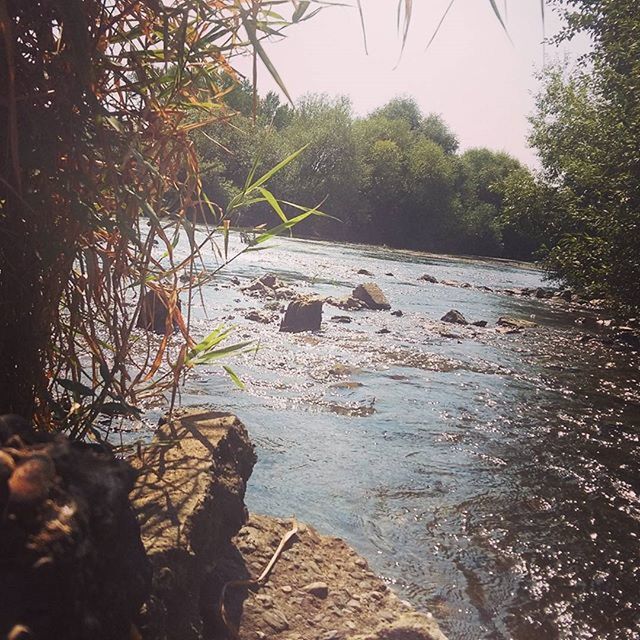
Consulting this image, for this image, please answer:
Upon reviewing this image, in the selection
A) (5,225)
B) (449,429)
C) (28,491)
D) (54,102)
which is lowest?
(449,429)

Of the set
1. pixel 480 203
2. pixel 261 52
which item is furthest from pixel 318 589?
pixel 480 203

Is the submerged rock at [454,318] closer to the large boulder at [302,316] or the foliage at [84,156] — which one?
the large boulder at [302,316]

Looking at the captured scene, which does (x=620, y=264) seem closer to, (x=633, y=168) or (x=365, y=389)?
(x=633, y=168)

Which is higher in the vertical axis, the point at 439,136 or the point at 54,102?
the point at 439,136

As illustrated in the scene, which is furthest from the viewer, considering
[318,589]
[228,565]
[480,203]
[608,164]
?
[480,203]

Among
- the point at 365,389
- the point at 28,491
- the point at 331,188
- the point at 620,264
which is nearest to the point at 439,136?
the point at 331,188

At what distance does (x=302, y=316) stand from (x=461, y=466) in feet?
17.5

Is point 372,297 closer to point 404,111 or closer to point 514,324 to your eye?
point 514,324

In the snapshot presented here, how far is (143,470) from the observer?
2.05 meters

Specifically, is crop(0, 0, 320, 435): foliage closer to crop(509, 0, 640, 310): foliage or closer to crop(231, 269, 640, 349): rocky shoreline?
crop(231, 269, 640, 349): rocky shoreline

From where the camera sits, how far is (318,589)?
2379 millimetres

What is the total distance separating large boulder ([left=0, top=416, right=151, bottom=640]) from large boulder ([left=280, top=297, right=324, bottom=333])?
26.4 feet

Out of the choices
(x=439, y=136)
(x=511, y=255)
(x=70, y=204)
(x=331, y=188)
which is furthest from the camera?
(x=439, y=136)

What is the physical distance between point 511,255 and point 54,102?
211ft
